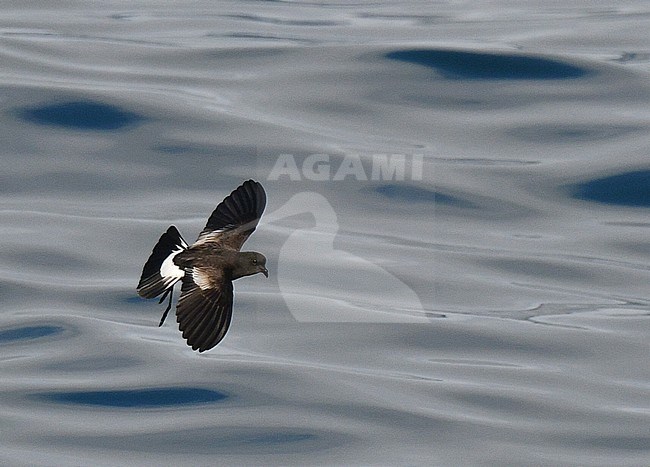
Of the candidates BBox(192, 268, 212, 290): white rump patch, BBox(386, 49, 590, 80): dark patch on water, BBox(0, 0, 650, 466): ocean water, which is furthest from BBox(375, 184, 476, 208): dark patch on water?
BBox(192, 268, 212, 290): white rump patch

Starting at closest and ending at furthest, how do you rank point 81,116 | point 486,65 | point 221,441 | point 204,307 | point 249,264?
point 204,307 → point 249,264 → point 221,441 → point 81,116 → point 486,65

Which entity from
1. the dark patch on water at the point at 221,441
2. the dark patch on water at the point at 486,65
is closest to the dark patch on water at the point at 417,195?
the dark patch on water at the point at 486,65

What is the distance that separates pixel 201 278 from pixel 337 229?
603 centimetres

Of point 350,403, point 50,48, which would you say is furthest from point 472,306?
point 50,48

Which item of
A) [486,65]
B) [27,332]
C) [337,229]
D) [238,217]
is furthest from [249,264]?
[486,65]

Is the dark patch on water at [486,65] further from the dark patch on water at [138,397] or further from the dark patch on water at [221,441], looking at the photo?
the dark patch on water at [221,441]

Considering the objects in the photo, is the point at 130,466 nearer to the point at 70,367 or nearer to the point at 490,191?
the point at 70,367

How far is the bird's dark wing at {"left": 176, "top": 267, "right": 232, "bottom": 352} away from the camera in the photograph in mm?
5883

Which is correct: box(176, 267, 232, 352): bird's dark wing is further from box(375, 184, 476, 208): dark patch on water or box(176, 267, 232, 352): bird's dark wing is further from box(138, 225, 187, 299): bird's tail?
box(375, 184, 476, 208): dark patch on water

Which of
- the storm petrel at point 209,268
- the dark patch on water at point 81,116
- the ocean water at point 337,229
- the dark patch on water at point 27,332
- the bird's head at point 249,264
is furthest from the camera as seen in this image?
the dark patch on water at point 81,116

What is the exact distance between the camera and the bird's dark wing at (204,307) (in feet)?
19.3

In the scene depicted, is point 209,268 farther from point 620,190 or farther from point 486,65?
point 486,65

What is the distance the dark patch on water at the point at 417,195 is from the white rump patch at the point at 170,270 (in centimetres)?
650

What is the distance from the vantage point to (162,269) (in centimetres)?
643
